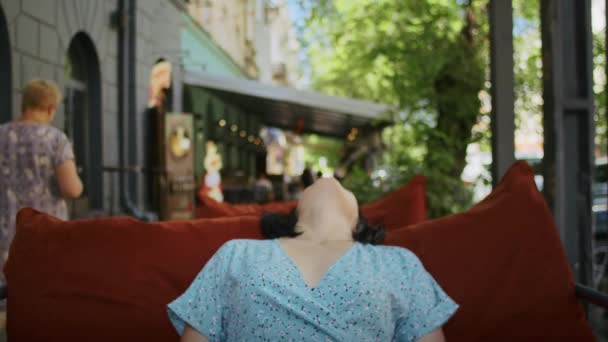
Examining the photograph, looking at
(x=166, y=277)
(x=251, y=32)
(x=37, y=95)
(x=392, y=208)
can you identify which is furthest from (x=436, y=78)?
(x=251, y=32)

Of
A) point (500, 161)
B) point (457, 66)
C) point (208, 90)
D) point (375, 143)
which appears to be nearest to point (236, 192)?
point (208, 90)

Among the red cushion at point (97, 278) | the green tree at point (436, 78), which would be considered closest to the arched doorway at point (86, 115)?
the green tree at point (436, 78)

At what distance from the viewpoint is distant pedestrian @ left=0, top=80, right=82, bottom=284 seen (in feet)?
9.77

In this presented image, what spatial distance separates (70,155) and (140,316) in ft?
4.29

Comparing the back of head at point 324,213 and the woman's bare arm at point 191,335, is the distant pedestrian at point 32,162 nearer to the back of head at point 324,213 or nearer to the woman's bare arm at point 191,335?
the back of head at point 324,213

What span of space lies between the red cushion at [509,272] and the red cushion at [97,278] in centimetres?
70

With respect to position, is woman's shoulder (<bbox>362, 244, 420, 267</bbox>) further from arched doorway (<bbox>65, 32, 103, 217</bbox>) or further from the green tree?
the green tree

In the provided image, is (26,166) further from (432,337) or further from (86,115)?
(86,115)

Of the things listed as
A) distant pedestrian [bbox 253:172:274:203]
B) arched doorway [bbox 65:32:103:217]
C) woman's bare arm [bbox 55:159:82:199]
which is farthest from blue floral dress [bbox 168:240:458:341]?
distant pedestrian [bbox 253:172:274:203]

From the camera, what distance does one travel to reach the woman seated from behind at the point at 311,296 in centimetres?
173

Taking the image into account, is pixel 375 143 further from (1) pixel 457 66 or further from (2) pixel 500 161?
(2) pixel 500 161

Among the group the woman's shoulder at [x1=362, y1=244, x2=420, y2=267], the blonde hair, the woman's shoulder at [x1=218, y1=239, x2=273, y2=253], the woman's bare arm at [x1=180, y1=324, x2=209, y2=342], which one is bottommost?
the woman's bare arm at [x1=180, y1=324, x2=209, y2=342]

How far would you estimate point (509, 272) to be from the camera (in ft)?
6.51

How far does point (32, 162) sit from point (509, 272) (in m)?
1.98
